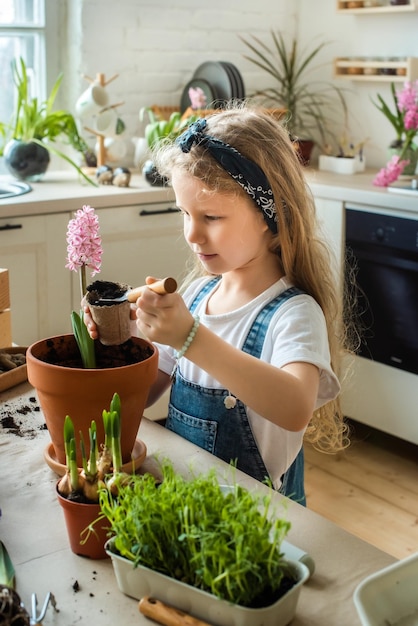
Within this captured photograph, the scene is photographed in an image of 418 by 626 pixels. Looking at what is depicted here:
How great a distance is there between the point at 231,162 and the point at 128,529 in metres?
0.75

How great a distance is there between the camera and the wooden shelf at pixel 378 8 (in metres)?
3.49

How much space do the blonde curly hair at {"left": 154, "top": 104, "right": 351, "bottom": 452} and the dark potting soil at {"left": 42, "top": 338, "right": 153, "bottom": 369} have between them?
32 centimetres

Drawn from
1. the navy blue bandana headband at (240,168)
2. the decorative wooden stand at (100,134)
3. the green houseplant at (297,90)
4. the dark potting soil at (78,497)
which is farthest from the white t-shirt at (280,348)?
the green houseplant at (297,90)

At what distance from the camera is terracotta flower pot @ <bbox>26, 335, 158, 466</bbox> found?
119 cm

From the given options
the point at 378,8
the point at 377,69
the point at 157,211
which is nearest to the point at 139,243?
the point at 157,211

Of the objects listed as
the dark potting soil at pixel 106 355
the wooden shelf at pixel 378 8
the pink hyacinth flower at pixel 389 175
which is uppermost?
the wooden shelf at pixel 378 8

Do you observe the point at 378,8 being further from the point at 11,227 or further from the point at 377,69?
the point at 11,227

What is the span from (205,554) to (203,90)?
3.08 meters

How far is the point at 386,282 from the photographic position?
314 centimetres

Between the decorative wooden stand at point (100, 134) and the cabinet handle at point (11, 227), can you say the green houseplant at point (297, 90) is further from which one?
the cabinet handle at point (11, 227)

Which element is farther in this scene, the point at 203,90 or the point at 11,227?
the point at 203,90

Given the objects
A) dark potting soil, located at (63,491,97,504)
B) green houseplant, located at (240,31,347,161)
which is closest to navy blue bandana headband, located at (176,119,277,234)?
dark potting soil, located at (63,491,97,504)

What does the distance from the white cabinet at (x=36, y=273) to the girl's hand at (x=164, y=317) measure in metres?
1.70

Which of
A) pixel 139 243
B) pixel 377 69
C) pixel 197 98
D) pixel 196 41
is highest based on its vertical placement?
pixel 196 41
